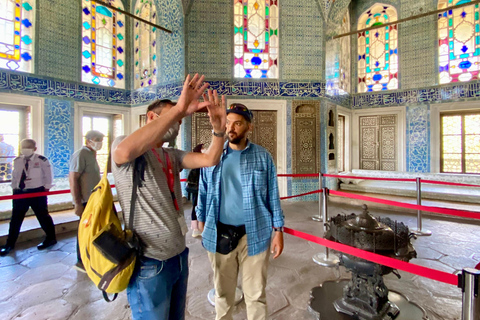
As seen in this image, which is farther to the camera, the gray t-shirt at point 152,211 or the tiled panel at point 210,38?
the tiled panel at point 210,38

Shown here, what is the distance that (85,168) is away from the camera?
3.08 meters

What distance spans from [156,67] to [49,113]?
2961 millimetres

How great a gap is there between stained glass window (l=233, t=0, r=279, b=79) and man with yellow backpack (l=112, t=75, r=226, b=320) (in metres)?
6.29

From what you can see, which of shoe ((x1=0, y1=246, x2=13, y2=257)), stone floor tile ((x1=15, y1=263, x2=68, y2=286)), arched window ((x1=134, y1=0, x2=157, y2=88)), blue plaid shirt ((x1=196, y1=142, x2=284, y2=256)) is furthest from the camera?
arched window ((x1=134, y1=0, x2=157, y2=88))

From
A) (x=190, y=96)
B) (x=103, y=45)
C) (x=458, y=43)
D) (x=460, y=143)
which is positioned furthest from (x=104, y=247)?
(x=458, y=43)

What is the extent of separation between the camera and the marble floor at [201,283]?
2.27m

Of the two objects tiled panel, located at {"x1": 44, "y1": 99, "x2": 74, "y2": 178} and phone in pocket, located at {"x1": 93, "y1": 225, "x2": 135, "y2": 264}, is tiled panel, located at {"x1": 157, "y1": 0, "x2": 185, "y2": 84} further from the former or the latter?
phone in pocket, located at {"x1": 93, "y1": 225, "x2": 135, "y2": 264}

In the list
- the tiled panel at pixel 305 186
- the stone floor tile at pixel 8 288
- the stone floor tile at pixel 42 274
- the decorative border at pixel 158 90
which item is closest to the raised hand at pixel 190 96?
the stone floor tile at pixel 8 288

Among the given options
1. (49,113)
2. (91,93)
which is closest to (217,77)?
(91,93)

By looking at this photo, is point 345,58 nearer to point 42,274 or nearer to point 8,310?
point 42,274

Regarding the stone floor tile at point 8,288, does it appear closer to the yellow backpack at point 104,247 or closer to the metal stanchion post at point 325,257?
the yellow backpack at point 104,247

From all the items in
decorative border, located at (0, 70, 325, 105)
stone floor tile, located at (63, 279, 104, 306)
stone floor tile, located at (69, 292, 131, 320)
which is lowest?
stone floor tile, located at (69, 292, 131, 320)

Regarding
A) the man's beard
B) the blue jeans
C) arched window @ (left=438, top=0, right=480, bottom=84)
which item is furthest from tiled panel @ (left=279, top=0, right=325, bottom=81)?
the blue jeans

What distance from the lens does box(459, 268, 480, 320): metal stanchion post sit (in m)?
1.09
